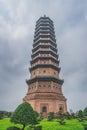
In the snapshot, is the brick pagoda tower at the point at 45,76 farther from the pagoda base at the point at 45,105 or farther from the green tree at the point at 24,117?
the green tree at the point at 24,117

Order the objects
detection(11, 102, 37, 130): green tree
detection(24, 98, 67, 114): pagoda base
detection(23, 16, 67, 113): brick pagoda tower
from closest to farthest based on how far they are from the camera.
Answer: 1. detection(11, 102, 37, 130): green tree
2. detection(24, 98, 67, 114): pagoda base
3. detection(23, 16, 67, 113): brick pagoda tower

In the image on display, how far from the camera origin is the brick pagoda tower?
1502 inches

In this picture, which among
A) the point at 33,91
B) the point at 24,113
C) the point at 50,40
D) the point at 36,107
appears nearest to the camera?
the point at 24,113

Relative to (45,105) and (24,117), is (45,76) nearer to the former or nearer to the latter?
(45,105)

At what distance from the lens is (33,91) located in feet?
132

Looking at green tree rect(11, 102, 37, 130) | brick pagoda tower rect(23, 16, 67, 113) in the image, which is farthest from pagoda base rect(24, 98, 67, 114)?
green tree rect(11, 102, 37, 130)

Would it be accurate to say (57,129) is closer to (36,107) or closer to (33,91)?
(36,107)

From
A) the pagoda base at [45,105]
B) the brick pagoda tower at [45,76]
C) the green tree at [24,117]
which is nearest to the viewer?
the green tree at [24,117]

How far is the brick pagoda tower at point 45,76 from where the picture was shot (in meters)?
38.2

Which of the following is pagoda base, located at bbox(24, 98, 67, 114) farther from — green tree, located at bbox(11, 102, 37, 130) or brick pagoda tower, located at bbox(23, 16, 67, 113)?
green tree, located at bbox(11, 102, 37, 130)

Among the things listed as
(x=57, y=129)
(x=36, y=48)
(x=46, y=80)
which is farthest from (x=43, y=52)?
(x=57, y=129)

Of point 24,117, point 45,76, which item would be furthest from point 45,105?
point 24,117

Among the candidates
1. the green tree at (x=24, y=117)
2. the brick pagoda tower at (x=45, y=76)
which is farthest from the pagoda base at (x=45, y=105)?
the green tree at (x=24, y=117)

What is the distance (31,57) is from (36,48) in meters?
2.76
